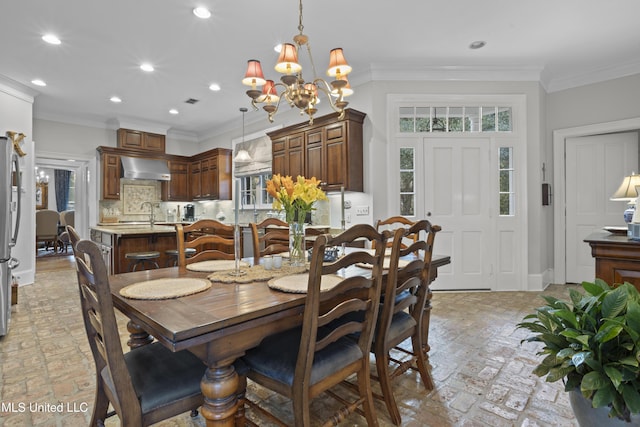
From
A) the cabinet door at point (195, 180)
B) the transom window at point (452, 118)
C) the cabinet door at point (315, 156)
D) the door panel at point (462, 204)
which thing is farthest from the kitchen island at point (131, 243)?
the cabinet door at point (195, 180)

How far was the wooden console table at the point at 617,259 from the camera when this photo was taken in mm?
2188

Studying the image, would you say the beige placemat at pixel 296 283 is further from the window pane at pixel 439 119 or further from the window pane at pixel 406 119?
the window pane at pixel 439 119

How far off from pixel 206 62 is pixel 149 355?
3756mm

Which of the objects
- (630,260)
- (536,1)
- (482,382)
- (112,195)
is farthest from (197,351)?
(112,195)

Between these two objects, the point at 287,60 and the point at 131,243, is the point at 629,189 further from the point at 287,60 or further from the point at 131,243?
the point at 131,243

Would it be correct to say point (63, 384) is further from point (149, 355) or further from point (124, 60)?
point (124, 60)

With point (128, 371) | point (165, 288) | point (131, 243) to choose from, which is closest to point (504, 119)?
point (165, 288)

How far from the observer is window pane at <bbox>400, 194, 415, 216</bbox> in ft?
14.4

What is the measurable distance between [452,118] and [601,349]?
3.72 m

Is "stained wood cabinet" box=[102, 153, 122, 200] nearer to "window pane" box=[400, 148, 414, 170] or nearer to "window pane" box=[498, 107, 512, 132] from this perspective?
"window pane" box=[400, 148, 414, 170]

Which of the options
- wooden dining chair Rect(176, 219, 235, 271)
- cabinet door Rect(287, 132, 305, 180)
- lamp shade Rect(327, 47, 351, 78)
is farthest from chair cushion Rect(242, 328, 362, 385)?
cabinet door Rect(287, 132, 305, 180)

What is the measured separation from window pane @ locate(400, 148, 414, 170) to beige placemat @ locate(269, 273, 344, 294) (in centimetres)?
299

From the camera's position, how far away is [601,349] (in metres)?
1.19

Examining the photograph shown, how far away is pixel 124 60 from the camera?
13.3 ft
